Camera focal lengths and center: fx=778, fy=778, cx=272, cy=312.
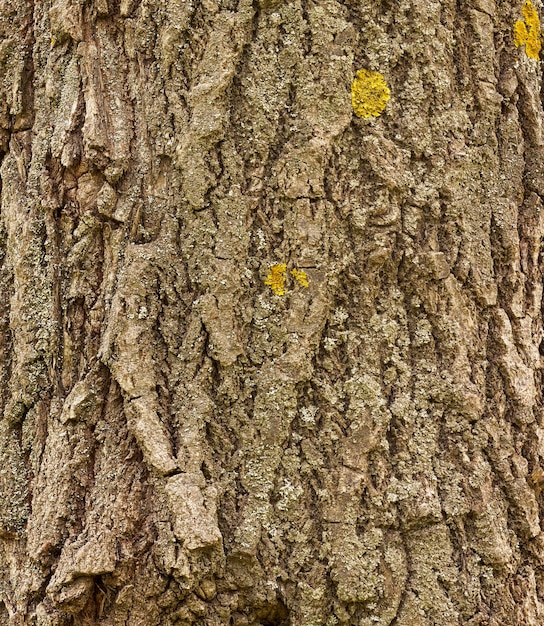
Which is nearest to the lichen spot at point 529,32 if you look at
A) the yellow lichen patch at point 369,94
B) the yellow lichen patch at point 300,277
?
the yellow lichen patch at point 369,94

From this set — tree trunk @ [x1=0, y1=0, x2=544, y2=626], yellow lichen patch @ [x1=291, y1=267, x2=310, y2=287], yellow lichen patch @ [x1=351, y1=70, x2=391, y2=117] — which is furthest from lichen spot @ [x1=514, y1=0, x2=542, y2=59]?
yellow lichen patch @ [x1=291, y1=267, x2=310, y2=287]

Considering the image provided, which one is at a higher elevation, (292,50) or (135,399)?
(292,50)

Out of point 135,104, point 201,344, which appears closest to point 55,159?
point 135,104

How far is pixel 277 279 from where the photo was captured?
156cm

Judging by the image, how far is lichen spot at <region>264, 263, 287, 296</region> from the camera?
1.56 meters

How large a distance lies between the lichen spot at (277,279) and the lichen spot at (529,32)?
76cm

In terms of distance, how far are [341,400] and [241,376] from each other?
0.20m

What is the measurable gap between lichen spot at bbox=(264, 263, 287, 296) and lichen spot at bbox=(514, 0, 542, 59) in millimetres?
757

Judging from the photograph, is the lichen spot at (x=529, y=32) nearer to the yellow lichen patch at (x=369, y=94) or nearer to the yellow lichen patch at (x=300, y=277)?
the yellow lichen patch at (x=369, y=94)

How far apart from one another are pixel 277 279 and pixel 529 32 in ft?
2.74

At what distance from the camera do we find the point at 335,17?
1594 mm

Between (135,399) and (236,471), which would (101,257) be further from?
(236,471)

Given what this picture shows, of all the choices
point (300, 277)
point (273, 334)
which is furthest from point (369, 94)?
point (273, 334)

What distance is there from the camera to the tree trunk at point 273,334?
4.94ft
